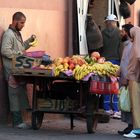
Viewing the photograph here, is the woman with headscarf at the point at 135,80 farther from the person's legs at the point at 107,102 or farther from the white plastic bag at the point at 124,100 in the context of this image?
the person's legs at the point at 107,102

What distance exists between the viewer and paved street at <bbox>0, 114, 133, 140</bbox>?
361 inches

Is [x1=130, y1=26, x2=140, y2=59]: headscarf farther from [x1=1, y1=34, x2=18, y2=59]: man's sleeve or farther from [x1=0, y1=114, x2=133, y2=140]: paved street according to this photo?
[x1=1, y1=34, x2=18, y2=59]: man's sleeve

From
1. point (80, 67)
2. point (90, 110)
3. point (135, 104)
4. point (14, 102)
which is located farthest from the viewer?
point (14, 102)

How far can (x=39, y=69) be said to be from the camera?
9281mm

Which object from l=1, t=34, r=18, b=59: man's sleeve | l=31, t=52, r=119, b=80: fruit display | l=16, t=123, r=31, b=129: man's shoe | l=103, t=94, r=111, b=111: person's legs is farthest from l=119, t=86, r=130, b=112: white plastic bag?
l=103, t=94, r=111, b=111: person's legs

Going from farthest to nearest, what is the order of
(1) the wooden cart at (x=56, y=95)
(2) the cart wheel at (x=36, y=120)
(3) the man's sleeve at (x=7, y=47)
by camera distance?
(3) the man's sleeve at (x=7, y=47)
(2) the cart wheel at (x=36, y=120)
(1) the wooden cart at (x=56, y=95)

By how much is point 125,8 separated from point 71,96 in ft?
15.1

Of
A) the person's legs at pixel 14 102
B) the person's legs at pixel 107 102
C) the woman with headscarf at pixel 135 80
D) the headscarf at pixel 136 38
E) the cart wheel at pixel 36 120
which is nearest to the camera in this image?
the headscarf at pixel 136 38

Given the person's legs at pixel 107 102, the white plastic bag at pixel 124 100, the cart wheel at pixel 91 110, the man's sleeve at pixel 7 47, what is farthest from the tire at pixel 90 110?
the person's legs at pixel 107 102

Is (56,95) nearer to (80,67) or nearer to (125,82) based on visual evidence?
(80,67)

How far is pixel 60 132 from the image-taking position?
983 centimetres

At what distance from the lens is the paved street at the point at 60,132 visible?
917 centimetres

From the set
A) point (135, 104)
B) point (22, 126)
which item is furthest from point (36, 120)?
point (135, 104)

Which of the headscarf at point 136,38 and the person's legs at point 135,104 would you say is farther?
the person's legs at point 135,104
